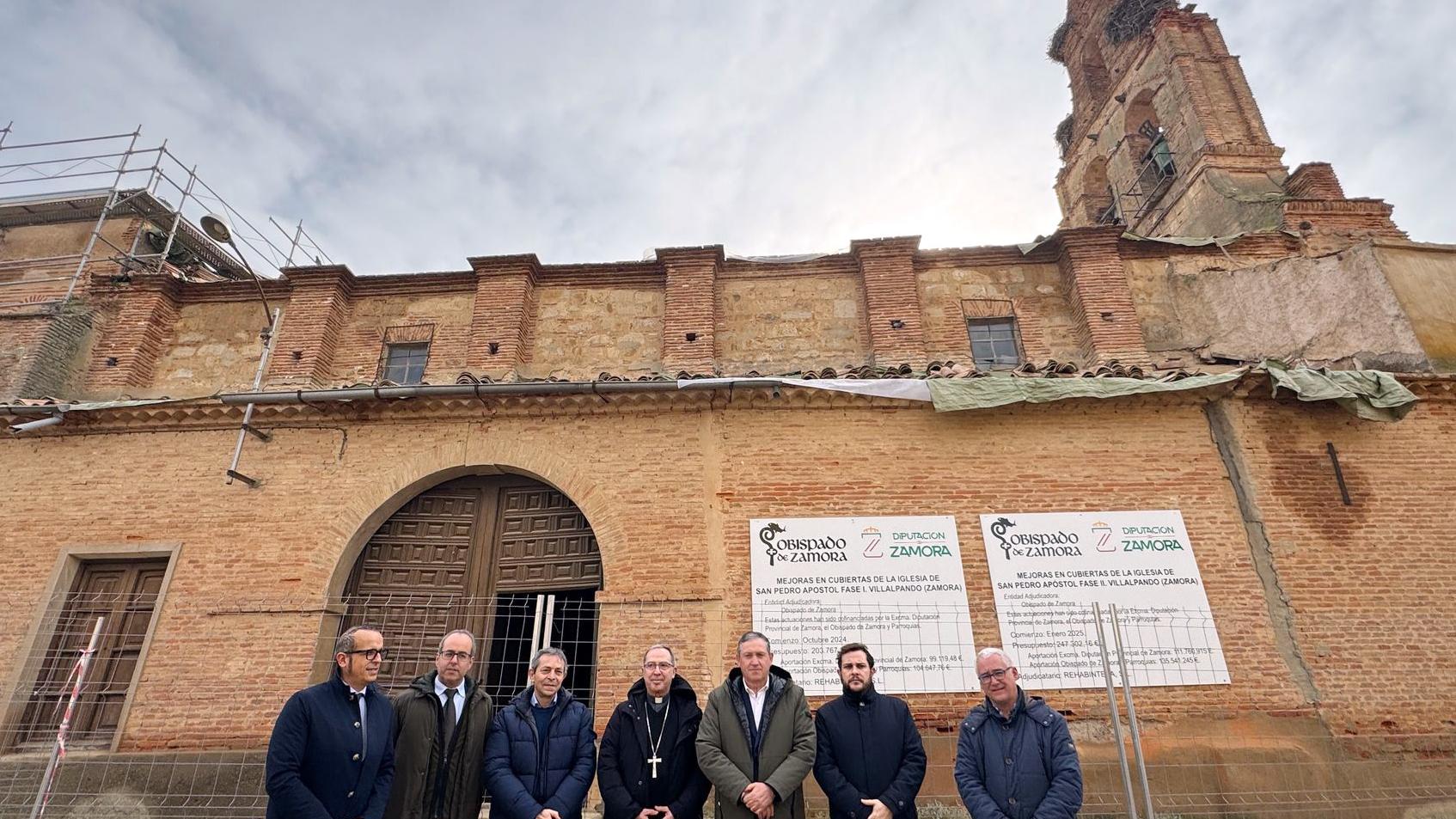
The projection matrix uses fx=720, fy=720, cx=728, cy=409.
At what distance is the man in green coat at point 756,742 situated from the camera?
12.5 feet

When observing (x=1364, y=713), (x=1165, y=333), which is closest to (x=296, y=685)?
(x=1364, y=713)

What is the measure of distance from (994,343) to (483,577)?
7.47m

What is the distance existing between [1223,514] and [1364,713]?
2140 mm

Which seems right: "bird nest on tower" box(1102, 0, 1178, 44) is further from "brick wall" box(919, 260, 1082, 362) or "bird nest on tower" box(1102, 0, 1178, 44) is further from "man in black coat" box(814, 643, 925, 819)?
"man in black coat" box(814, 643, 925, 819)

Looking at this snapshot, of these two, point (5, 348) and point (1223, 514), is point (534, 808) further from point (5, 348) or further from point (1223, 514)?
point (5, 348)

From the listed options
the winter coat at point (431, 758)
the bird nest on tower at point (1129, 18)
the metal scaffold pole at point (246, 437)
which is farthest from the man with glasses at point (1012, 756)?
the bird nest on tower at point (1129, 18)

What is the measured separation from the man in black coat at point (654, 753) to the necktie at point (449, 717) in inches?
33.1

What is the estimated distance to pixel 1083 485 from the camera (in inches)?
313

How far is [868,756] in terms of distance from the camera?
13.0 ft

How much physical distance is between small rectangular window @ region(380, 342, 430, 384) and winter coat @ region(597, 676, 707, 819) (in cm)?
752

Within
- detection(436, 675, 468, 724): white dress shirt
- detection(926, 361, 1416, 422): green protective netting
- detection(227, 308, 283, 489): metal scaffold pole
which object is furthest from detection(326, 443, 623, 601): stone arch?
detection(926, 361, 1416, 422): green protective netting

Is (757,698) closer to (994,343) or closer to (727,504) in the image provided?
(727,504)

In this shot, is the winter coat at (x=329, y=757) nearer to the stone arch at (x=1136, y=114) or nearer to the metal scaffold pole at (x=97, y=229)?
the metal scaffold pole at (x=97, y=229)

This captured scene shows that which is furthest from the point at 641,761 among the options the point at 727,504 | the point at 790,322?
the point at 790,322
